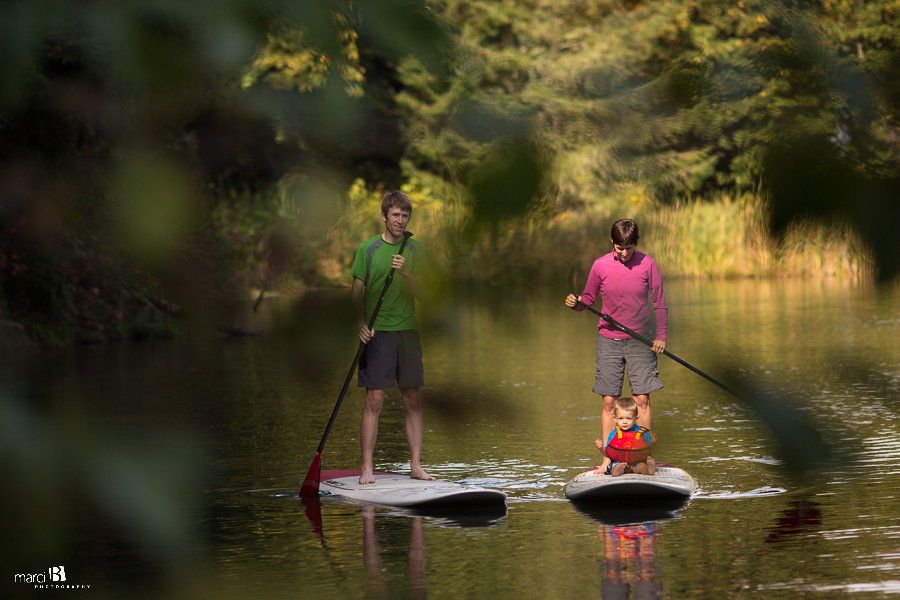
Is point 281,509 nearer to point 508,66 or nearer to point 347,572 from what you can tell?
point 347,572

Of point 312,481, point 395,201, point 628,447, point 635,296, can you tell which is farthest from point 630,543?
point 395,201

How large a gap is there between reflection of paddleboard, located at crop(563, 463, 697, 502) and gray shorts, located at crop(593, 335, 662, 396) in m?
0.50

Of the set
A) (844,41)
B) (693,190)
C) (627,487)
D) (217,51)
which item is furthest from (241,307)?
(627,487)

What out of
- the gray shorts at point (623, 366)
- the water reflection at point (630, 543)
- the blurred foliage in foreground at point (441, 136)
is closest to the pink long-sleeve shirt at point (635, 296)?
the gray shorts at point (623, 366)

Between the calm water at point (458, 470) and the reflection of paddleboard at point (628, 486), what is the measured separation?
0.14 meters

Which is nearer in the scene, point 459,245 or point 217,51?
point 459,245

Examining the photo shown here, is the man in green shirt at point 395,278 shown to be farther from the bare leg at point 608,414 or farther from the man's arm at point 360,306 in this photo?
the bare leg at point 608,414

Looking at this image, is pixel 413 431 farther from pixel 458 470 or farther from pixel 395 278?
pixel 395 278

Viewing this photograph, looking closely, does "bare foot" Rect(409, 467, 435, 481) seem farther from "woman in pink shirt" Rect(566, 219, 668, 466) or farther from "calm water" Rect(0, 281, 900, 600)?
"woman in pink shirt" Rect(566, 219, 668, 466)

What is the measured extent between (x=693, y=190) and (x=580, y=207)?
5.6 inches

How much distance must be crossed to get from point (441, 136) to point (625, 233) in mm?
211

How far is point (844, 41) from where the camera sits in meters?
1.02

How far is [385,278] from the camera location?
4.47ft

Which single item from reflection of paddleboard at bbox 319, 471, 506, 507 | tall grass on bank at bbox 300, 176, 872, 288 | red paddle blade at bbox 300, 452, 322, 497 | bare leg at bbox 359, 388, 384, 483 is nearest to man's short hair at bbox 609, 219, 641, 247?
tall grass on bank at bbox 300, 176, 872, 288
